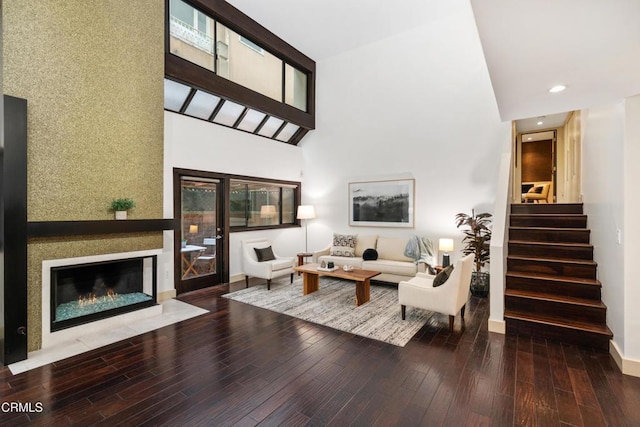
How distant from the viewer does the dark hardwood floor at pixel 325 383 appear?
212 cm

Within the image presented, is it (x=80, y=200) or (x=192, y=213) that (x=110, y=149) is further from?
(x=192, y=213)

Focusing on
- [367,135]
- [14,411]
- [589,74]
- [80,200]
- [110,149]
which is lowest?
[14,411]

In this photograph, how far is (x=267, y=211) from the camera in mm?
6980

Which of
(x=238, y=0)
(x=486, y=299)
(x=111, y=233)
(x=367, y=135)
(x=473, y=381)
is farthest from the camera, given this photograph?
(x=367, y=135)

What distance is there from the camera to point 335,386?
248cm

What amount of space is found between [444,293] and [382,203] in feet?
10.6

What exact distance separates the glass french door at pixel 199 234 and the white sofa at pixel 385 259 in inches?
83.0

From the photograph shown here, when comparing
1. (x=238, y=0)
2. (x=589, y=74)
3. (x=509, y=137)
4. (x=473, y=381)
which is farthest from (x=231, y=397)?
(x=238, y=0)

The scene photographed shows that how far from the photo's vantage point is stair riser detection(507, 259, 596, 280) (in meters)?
3.71

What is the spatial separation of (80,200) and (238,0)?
4.31m

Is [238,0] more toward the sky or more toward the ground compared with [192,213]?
more toward the sky

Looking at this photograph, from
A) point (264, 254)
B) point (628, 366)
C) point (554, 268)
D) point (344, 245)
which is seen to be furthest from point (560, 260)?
point (264, 254)

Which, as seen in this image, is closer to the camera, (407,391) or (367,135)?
(407,391)

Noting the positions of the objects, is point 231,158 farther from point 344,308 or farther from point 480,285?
point 480,285
